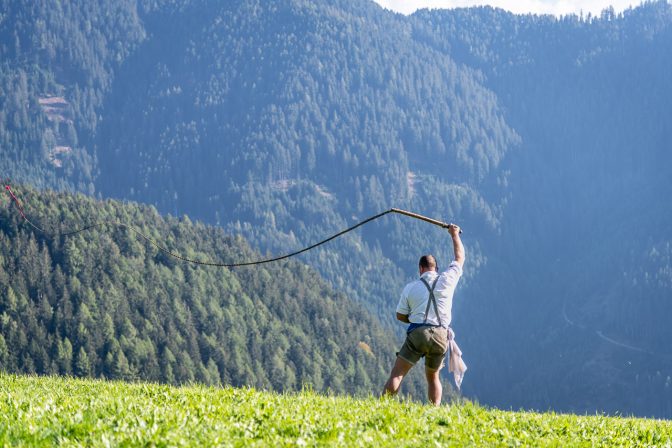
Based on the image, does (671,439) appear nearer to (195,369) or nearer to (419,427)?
(419,427)

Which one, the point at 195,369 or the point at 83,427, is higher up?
the point at 83,427

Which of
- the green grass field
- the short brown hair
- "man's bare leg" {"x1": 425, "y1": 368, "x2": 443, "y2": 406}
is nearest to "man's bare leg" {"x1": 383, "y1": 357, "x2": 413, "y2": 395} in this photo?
"man's bare leg" {"x1": 425, "y1": 368, "x2": 443, "y2": 406}

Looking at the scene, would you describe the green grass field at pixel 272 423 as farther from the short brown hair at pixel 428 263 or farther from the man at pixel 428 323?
the short brown hair at pixel 428 263

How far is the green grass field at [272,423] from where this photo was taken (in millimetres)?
10664

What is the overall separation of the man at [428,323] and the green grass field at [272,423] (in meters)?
1.74

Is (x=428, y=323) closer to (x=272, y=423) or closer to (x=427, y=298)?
(x=427, y=298)

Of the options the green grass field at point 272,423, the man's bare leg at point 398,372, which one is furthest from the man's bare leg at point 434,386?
the green grass field at point 272,423

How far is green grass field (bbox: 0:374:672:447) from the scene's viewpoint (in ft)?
35.0

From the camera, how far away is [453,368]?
17578 mm

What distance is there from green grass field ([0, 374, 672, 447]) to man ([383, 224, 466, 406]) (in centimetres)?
174

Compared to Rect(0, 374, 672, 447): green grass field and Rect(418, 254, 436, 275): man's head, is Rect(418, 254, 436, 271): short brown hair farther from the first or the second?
Rect(0, 374, 672, 447): green grass field

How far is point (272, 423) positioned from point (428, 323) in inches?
205

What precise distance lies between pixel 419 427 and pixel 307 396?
3117 millimetres

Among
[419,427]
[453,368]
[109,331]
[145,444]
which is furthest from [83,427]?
[109,331]
